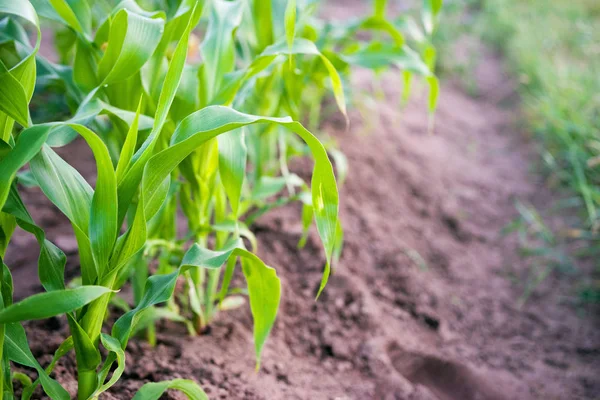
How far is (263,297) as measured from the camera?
1017 mm

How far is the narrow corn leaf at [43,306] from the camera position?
758 millimetres

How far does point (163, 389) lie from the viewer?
95cm

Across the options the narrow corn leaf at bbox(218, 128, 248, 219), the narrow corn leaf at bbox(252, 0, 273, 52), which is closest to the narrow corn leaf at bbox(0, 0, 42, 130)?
the narrow corn leaf at bbox(218, 128, 248, 219)

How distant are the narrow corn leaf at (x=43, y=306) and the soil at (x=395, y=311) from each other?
0.41 metres

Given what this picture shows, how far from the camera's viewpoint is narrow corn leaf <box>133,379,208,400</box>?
3.11ft

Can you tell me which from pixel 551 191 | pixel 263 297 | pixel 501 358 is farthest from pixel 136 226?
pixel 551 191

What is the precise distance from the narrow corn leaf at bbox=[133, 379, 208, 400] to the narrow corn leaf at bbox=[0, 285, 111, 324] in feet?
0.82

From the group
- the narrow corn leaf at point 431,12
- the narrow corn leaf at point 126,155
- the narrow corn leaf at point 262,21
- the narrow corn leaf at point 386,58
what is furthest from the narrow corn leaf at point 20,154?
the narrow corn leaf at point 431,12

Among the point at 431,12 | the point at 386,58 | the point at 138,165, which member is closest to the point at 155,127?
the point at 138,165

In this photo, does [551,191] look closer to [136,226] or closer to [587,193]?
[587,193]

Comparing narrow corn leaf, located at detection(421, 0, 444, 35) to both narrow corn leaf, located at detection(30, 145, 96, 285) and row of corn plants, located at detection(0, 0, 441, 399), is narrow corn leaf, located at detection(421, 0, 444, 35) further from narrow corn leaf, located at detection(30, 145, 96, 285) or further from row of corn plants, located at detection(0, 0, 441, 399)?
narrow corn leaf, located at detection(30, 145, 96, 285)

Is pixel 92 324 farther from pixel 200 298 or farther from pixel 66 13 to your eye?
pixel 66 13

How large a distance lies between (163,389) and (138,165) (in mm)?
377

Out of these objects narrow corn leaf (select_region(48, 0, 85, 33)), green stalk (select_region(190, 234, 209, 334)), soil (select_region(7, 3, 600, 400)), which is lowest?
soil (select_region(7, 3, 600, 400))
